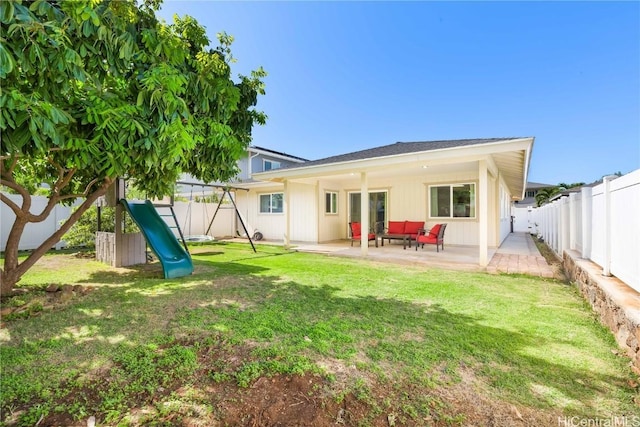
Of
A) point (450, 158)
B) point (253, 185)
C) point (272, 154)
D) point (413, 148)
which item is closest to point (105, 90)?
point (450, 158)

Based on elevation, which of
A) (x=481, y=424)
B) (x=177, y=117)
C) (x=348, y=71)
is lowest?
(x=481, y=424)

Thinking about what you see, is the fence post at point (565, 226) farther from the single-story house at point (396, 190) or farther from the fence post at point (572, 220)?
the single-story house at point (396, 190)

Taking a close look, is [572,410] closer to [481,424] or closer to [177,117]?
[481,424]

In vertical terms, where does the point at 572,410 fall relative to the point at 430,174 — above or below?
below

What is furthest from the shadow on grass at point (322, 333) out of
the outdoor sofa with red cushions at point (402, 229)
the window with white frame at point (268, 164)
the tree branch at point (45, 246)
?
the window with white frame at point (268, 164)

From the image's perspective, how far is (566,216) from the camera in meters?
6.87

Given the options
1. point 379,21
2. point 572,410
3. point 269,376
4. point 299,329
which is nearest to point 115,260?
point 299,329

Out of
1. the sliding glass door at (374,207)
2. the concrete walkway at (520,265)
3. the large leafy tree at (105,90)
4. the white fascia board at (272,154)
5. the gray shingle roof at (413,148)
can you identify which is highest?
the white fascia board at (272,154)

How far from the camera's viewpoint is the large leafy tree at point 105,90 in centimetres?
234

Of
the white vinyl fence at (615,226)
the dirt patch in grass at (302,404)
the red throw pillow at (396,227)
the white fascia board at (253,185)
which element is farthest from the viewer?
the white fascia board at (253,185)

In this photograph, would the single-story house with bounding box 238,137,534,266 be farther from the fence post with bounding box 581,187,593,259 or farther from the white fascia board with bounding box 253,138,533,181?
the fence post with bounding box 581,187,593,259

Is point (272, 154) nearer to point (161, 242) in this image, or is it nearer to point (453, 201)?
point (453, 201)

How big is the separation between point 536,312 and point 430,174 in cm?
738

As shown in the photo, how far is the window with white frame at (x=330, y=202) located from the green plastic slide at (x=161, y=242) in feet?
22.4
